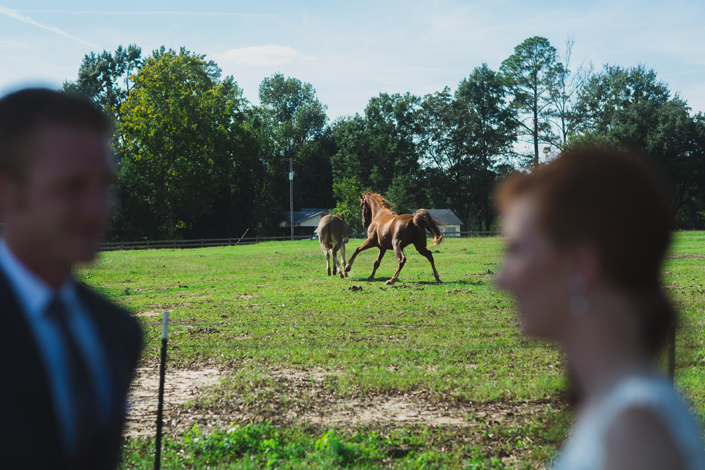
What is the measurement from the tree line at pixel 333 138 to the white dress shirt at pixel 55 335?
142ft

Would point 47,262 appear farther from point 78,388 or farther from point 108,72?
point 108,72

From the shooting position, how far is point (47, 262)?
1.03 meters

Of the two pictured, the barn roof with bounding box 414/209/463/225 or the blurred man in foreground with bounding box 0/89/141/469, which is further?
the barn roof with bounding box 414/209/463/225

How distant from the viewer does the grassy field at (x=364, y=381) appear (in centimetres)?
406

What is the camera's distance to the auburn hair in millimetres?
891

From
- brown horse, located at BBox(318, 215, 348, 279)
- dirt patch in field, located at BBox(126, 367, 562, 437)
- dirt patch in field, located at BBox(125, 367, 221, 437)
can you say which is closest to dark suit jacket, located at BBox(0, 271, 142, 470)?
dirt patch in field, located at BBox(125, 367, 221, 437)

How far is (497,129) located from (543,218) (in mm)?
67779

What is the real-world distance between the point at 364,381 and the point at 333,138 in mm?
72809

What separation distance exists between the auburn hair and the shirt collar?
89 cm

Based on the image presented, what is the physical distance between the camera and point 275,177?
67.5 metres

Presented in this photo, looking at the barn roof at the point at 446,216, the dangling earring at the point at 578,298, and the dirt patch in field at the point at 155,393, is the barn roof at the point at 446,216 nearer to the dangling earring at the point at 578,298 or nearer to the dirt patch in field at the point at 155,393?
the dirt patch in field at the point at 155,393

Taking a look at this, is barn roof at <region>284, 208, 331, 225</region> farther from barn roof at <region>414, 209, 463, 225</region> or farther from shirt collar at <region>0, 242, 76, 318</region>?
shirt collar at <region>0, 242, 76, 318</region>

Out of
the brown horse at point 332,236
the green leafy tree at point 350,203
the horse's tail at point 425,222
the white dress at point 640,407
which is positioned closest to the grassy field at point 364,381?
the white dress at point 640,407

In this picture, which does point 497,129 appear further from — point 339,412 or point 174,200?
point 339,412
